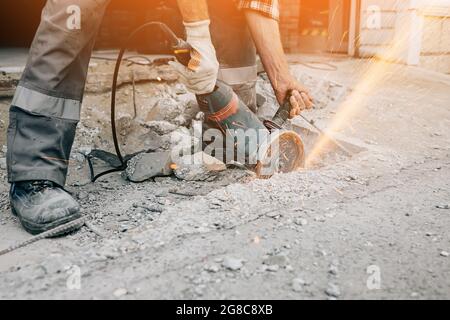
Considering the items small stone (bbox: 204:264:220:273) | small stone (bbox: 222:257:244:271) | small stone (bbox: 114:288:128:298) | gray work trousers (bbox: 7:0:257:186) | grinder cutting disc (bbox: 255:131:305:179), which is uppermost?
gray work trousers (bbox: 7:0:257:186)

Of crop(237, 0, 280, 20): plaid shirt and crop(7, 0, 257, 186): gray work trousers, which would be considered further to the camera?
crop(237, 0, 280, 20): plaid shirt

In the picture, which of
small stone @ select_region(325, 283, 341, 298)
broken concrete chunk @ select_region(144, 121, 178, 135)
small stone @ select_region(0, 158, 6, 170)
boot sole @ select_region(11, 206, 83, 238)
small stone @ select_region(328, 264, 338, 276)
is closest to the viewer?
small stone @ select_region(325, 283, 341, 298)

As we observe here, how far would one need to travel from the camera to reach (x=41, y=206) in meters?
1.72

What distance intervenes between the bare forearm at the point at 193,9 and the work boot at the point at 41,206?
100 cm

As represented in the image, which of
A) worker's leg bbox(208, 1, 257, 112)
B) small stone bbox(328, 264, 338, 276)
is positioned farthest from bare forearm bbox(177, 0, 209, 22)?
small stone bbox(328, 264, 338, 276)

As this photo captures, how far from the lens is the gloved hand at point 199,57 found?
200 centimetres

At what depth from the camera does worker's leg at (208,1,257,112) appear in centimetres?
249

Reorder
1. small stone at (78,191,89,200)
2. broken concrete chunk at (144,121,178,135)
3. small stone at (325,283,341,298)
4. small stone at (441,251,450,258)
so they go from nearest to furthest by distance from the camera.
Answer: small stone at (325,283,341,298), small stone at (441,251,450,258), small stone at (78,191,89,200), broken concrete chunk at (144,121,178,135)

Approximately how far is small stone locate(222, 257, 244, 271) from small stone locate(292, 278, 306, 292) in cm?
18

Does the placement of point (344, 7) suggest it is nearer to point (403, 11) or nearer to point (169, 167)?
point (403, 11)

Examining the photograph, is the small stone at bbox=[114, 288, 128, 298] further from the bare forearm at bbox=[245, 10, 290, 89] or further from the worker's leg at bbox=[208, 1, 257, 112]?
the worker's leg at bbox=[208, 1, 257, 112]

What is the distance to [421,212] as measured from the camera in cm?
181

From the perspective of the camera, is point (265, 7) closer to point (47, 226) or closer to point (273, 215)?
point (273, 215)

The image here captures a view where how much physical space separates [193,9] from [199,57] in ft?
0.73
